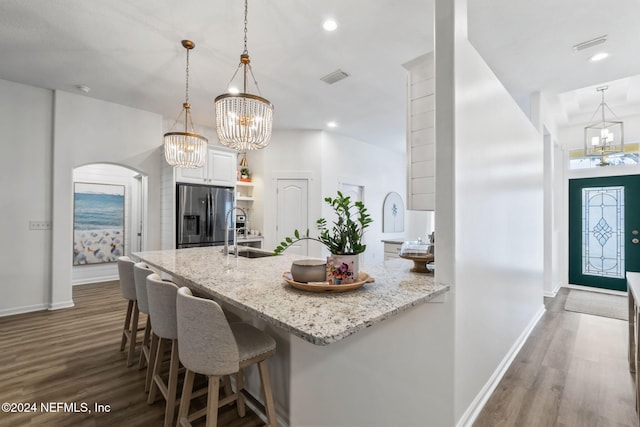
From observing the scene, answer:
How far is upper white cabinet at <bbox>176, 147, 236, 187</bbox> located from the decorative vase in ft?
12.5

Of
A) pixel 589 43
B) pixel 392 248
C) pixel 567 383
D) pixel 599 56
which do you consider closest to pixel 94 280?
pixel 392 248

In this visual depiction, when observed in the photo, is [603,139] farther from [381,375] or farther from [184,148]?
[184,148]

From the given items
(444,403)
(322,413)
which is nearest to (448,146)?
(444,403)

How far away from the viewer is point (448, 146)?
1.60 meters

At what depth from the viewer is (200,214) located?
15.5 ft

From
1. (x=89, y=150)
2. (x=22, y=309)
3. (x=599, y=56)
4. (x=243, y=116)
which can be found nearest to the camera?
(x=243, y=116)

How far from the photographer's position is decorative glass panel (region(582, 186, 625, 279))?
15.7 feet

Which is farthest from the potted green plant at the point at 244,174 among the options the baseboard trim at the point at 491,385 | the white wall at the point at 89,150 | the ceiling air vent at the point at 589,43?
the ceiling air vent at the point at 589,43

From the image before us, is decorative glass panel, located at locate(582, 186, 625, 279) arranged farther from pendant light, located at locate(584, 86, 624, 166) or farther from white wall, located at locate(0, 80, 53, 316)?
white wall, located at locate(0, 80, 53, 316)

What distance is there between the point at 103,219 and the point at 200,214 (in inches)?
94.3

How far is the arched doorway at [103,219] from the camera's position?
5.39 metres

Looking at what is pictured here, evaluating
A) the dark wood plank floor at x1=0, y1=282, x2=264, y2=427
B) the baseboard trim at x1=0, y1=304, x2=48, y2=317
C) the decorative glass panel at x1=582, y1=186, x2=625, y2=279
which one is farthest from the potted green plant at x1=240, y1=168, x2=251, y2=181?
the decorative glass panel at x1=582, y1=186, x2=625, y2=279

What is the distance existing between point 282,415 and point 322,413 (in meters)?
0.30

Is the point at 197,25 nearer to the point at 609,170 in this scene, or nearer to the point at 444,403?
the point at 444,403
